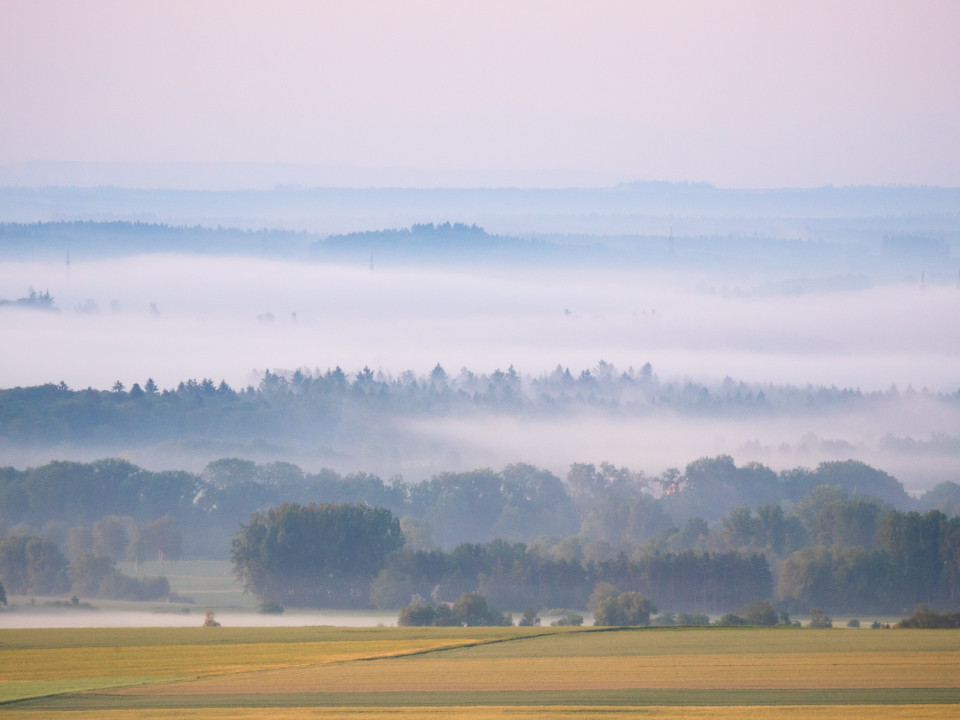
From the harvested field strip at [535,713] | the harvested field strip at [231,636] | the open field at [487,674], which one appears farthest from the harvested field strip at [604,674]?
the harvested field strip at [231,636]

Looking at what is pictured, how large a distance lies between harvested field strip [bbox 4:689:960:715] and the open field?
61mm

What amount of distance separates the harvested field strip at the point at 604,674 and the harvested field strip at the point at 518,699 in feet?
3.25

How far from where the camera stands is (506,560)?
5285 inches

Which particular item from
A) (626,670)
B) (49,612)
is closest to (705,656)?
(626,670)

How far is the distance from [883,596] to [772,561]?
29.2 metres

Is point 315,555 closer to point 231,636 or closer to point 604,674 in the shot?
point 231,636

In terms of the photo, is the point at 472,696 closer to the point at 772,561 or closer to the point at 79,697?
the point at 79,697

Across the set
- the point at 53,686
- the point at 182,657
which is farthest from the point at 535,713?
the point at 182,657

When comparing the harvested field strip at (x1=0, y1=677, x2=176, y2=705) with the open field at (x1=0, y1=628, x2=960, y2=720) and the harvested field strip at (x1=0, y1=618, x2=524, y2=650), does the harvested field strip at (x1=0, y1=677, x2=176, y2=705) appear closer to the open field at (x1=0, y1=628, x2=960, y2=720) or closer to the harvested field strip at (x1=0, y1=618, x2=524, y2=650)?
the open field at (x1=0, y1=628, x2=960, y2=720)

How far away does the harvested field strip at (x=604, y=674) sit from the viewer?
41531mm

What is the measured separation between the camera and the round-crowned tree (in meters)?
136

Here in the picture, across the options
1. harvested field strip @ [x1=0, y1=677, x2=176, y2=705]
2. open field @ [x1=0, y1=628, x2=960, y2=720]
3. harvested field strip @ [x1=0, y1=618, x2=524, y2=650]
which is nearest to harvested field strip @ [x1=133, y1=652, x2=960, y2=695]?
open field @ [x1=0, y1=628, x2=960, y2=720]

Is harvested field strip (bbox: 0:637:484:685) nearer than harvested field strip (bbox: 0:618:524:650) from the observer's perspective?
Yes

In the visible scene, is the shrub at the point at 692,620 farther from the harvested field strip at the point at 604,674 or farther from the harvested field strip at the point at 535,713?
the harvested field strip at the point at 535,713
